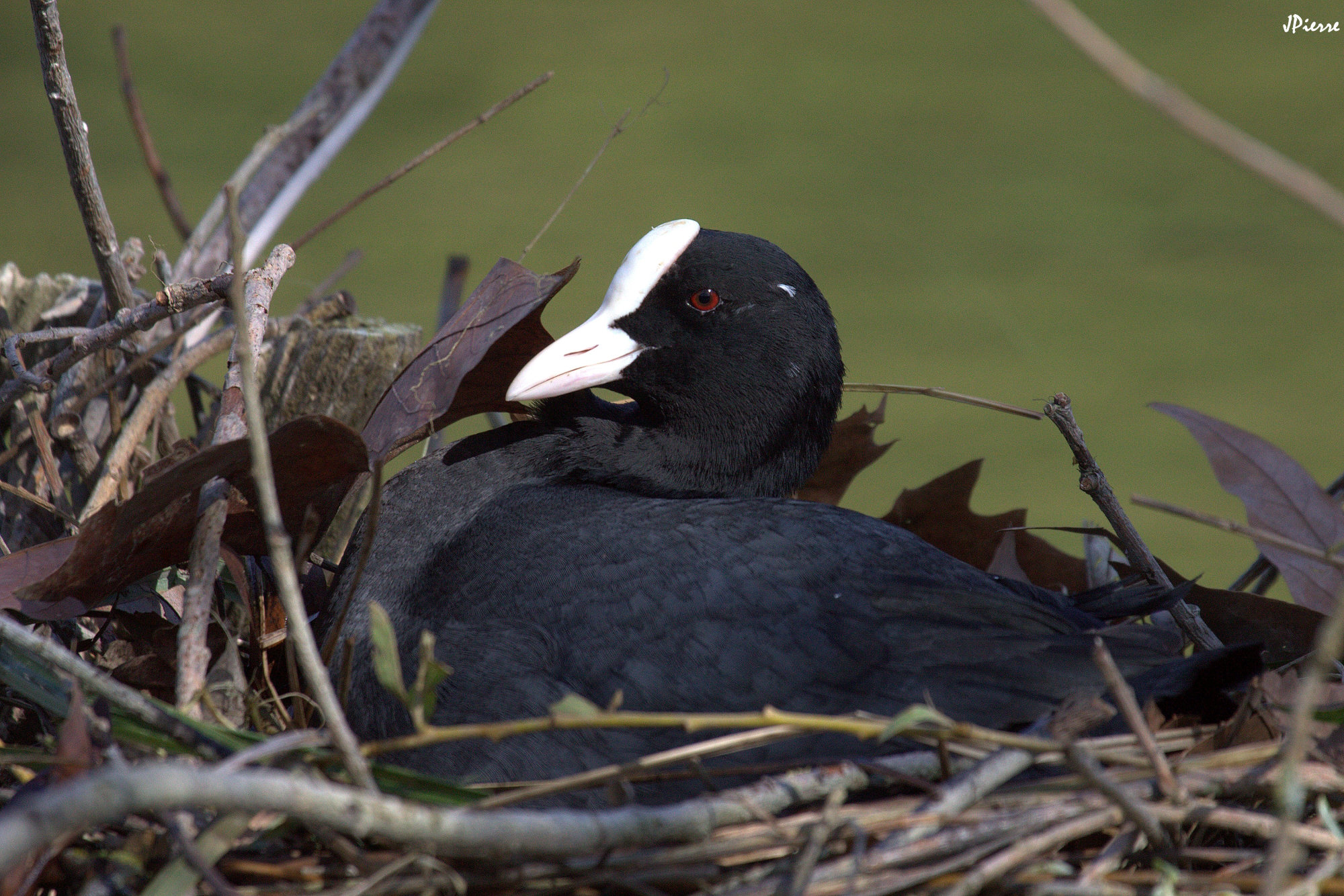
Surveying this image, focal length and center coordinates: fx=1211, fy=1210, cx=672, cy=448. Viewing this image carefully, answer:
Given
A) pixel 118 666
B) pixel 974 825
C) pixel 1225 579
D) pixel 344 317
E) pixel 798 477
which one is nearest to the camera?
pixel 974 825

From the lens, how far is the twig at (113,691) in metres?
0.66

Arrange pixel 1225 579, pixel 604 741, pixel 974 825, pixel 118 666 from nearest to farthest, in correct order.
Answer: pixel 974 825
pixel 604 741
pixel 118 666
pixel 1225 579

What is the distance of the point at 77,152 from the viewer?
1.04 metres

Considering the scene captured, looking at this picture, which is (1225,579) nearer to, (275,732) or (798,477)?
(798,477)

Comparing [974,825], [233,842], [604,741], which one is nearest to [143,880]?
[233,842]

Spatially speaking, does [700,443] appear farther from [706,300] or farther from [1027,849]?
[1027,849]

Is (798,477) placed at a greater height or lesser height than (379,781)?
greater

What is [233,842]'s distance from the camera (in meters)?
0.68

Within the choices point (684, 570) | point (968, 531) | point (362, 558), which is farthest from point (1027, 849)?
point (968, 531)

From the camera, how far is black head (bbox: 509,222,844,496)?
3.65 ft

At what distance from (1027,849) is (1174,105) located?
1.36ft

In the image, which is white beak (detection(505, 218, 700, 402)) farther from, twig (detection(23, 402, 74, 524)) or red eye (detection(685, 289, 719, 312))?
twig (detection(23, 402, 74, 524))

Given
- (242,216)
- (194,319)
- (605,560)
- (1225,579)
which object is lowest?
(1225,579)

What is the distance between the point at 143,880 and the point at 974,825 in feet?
1.52
